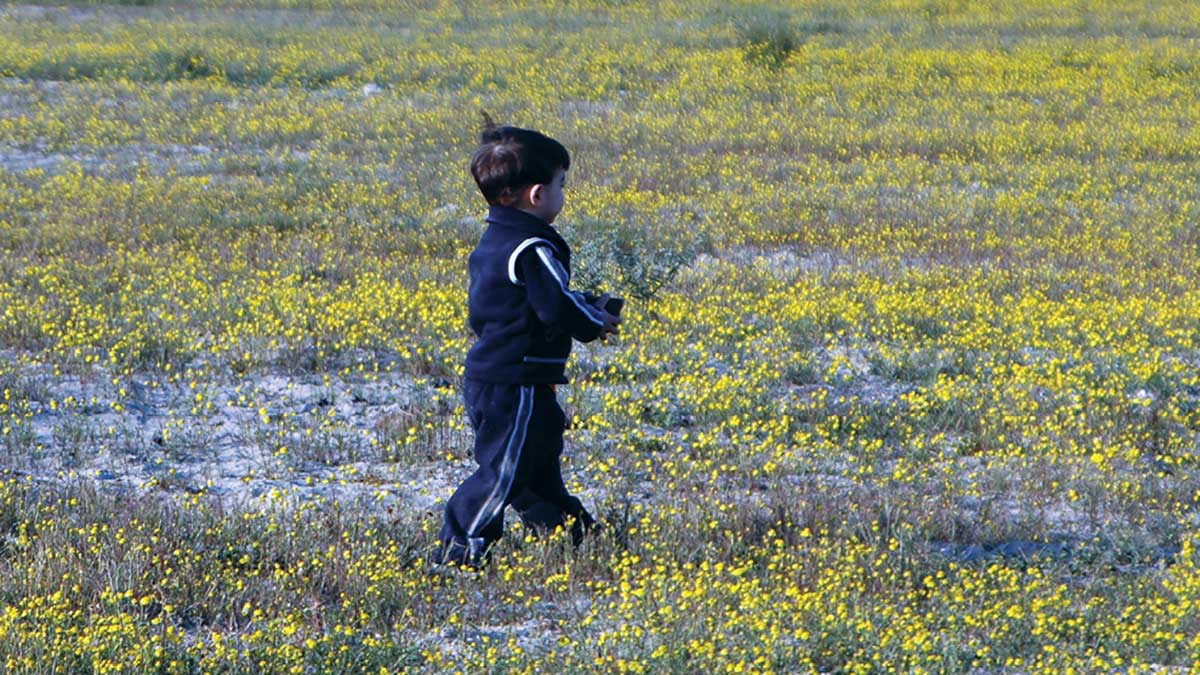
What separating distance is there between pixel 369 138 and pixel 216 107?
3.06 meters

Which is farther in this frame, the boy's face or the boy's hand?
the boy's face

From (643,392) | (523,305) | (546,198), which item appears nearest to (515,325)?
(523,305)

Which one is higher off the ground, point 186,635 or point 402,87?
point 402,87

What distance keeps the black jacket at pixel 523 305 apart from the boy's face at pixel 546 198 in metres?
0.04

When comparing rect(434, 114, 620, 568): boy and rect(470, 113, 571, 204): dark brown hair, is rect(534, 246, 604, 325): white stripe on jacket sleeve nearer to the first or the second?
rect(434, 114, 620, 568): boy

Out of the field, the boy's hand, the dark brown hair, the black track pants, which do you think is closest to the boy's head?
the dark brown hair

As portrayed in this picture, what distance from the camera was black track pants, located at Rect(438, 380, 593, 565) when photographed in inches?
201

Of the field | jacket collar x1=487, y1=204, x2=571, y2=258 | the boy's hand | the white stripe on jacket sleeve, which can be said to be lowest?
the field

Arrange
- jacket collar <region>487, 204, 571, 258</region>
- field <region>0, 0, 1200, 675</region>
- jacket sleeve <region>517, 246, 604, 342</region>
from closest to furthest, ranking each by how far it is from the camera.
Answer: field <region>0, 0, 1200, 675</region>
jacket sleeve <region>517, 246, 604, 342</region>
jacket collar <region>487, 204, 571, 258</region>

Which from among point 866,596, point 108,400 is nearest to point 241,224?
point 108,400

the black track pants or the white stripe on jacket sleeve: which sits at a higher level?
the white stripe on jacket sleeve

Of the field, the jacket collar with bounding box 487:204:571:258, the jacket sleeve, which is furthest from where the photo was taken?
the jacket collar with bounding box 487:204:571:258

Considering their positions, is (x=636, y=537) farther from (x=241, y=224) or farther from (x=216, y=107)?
(x=216, y=107)

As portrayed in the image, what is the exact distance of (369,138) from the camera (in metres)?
17.4
